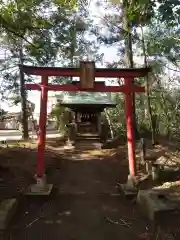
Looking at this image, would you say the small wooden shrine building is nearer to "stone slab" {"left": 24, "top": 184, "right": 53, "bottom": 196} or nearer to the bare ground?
the bare ground

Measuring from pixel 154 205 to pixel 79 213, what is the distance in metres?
2.22

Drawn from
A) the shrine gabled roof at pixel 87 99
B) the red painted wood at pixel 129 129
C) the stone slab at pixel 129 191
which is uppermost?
the shrine gabled roof at pixel 87 99

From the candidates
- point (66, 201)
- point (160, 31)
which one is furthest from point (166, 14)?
point (160, 31)

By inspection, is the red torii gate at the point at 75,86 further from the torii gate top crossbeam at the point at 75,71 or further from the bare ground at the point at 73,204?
the bare ground at the point at 73,204

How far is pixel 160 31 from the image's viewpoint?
2030 centimetres

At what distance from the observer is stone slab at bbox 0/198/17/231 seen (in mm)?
7195

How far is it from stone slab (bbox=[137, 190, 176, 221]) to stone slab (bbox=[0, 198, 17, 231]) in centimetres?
344

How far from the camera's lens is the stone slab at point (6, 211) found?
283 inches

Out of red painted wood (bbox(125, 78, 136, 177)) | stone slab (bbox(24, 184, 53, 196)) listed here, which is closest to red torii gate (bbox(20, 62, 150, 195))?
red painted wood (bbox(125, 78, 136, 177))

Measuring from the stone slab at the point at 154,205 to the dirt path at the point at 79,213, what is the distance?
1.10 feet

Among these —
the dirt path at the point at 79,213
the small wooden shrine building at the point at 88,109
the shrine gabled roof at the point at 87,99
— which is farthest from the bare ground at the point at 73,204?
the shrine gabled roof at the point at 87,99

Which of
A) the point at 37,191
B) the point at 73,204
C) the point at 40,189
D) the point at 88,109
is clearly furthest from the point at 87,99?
the point at 73,204

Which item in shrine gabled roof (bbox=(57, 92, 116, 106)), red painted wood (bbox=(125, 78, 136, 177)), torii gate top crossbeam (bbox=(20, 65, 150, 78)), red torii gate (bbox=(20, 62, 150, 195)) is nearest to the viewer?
red torii gate (bbox=(20, 62, 150, 195))

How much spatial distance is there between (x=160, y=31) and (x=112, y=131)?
11099 millimetres
